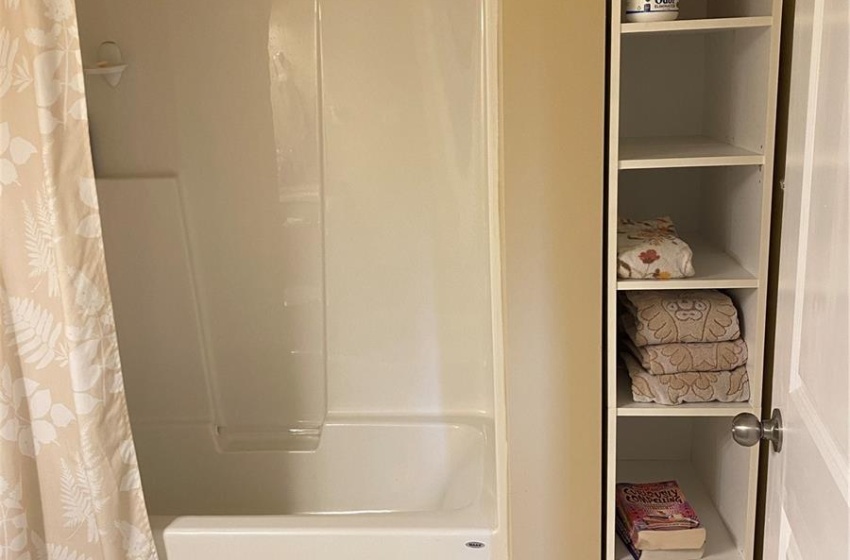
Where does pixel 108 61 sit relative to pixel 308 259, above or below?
above

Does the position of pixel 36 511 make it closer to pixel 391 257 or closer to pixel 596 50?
pixel 391 257

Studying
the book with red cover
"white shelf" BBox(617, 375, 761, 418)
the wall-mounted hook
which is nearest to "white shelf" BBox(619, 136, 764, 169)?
"white shelf" BBox(617, 375, 761, 418)

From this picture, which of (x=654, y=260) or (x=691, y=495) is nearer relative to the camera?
(x=654, y=260)

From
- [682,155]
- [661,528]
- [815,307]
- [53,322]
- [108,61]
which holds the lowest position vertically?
[661,528]

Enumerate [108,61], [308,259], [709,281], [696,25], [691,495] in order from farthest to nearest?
[308,259] → [108,61] → [691,495] → [709,281] → [696,25]

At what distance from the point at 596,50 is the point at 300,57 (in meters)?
0.95

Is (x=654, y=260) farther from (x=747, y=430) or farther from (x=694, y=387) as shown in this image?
(x=747, y=430)

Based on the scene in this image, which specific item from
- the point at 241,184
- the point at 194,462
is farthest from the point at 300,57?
the point at 194,462

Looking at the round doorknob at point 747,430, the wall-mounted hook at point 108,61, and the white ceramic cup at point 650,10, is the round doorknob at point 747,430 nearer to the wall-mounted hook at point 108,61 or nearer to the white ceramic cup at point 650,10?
the white ceramic cup at point 650,10

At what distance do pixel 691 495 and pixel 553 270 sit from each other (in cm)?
73

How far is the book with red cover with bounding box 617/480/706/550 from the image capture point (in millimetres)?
1755

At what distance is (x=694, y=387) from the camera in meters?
1.71

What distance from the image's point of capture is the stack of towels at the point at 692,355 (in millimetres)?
1709

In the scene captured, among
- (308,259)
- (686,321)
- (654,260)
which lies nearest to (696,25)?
(654,260)
